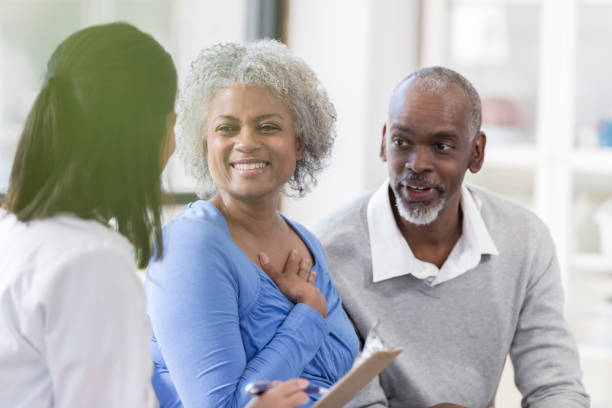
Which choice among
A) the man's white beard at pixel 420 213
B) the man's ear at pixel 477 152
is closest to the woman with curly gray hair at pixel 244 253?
the man's white beard at pixel 420 213

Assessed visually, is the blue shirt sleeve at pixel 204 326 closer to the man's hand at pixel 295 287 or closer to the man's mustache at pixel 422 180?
the man's hand at pixel 295 287

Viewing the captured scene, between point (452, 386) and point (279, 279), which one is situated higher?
point (279, 279)

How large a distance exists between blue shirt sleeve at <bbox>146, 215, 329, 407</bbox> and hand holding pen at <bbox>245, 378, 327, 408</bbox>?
0.22 ft

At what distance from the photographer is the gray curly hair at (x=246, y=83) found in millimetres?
1259

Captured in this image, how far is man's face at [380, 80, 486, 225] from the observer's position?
152 centimetres

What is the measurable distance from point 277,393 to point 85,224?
1.27 feet

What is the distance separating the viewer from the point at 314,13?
2736 millimetres

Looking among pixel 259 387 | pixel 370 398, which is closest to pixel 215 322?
pixel 259 387

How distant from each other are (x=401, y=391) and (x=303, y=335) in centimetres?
43

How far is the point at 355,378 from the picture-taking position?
3.27 ft

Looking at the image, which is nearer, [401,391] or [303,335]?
[303,335]

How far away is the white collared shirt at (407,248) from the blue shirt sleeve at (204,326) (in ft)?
1.37

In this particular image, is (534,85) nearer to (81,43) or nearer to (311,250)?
(311,250)

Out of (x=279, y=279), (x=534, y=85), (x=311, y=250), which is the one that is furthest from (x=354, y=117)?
(x=279, y=279)
